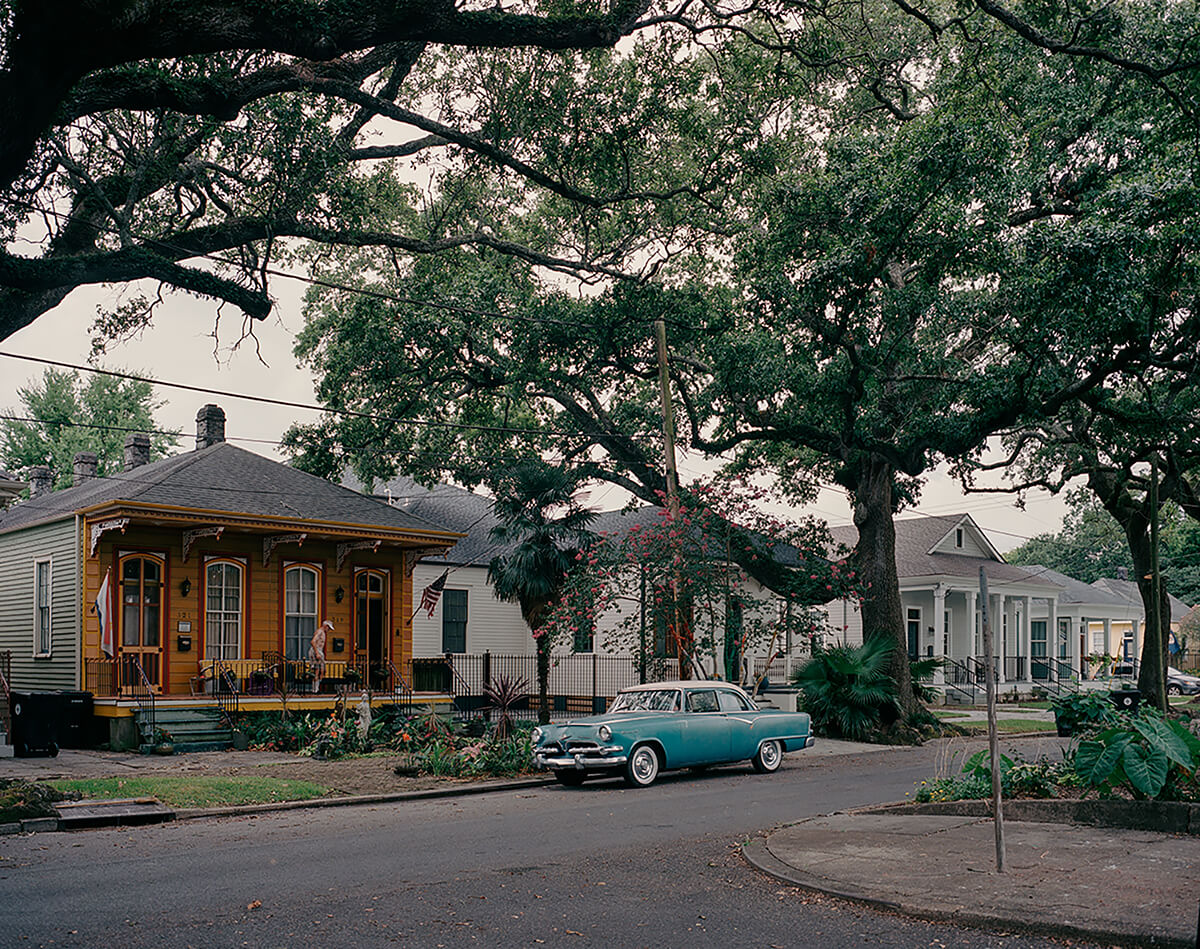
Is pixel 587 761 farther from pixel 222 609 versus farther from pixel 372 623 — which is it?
pixel 372 623

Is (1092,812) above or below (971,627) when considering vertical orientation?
above

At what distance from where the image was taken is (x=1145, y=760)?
10281 mm

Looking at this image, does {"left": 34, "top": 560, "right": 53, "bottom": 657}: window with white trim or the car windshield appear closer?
the car windshield

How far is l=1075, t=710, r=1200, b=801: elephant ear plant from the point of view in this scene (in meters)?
10.2

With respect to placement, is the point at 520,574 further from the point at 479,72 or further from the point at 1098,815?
the point at 1098,815

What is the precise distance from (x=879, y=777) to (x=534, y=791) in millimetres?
5551

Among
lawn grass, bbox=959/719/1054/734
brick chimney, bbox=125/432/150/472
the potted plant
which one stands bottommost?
lawn grass, bbox=959/719/1054/734

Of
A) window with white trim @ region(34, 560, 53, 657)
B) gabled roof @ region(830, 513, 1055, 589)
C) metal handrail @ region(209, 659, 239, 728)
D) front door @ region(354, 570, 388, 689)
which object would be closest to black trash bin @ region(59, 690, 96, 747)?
metal handrail @ region(209, 659, 239, 728)

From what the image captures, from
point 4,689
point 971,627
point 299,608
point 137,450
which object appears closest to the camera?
point 4,689

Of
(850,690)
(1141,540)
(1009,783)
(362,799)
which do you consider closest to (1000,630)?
(1141,540)

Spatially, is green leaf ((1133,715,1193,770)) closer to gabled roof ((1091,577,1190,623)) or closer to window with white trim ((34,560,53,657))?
window with white trim ((34,560,53,657))

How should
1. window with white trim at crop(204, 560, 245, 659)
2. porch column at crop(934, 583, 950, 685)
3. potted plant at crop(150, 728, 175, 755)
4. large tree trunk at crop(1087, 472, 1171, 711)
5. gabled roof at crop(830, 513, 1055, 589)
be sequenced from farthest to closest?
gabled roof at crop(830, 513, 1055, 589), porch column at crop(934, 583, 950, 685), large tree trunk at crop(1087, 472, 1171, 711), window with white trim at crop(204, 560, 245, 659), potted plant at crop(150, 728, 175, 755)

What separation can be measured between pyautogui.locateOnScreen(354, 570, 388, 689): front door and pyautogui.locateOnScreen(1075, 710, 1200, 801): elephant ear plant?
60.7 feet

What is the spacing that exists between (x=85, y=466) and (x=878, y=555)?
22.6m
